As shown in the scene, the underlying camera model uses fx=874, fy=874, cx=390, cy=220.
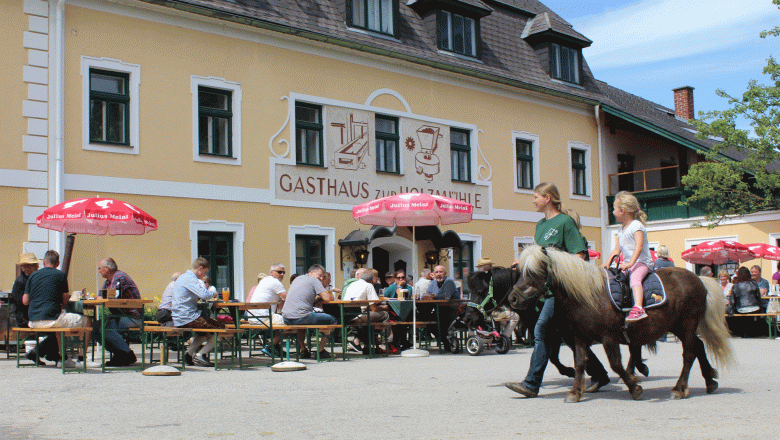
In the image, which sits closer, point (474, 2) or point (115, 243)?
point (115, 243)

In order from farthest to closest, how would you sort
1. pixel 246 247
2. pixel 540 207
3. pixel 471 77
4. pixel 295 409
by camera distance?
pixel 471 77
pixel 246 247
pixel 540 207
pixel 295 409

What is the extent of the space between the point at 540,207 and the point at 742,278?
1138 cm

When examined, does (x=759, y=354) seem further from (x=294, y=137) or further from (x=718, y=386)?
(x=294, y=137)

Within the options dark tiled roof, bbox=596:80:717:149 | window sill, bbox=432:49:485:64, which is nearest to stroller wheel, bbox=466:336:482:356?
window sill, bbox=432:49:485:64

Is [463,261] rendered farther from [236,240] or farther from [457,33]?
[236,240]

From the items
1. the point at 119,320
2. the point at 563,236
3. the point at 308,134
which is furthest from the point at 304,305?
the point at 308,134

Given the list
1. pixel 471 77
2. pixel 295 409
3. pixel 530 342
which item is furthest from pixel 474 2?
pixel 295 409

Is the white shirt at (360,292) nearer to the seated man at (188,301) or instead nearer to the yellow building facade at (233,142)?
the seated man at (188,301)

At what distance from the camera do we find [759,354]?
12.9m

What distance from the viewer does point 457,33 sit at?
22.4 meters

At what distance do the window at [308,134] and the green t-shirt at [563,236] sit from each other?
1130 centimetres

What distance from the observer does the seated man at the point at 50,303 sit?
417 inches

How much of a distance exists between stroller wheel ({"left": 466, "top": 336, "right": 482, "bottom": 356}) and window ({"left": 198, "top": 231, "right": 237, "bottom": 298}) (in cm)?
584

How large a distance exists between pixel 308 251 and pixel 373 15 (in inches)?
231
